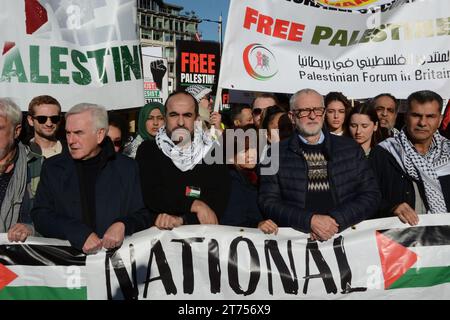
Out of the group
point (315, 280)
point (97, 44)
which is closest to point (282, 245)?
point (315, 280)

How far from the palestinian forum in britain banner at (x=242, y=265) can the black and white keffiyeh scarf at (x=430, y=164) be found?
133mm

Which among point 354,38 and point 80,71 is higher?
point 354,38

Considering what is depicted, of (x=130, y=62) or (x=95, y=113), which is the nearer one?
(x=95, y=113)

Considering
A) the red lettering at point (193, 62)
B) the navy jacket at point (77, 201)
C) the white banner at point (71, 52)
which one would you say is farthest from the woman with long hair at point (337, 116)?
the red lettering at point (193, 62)

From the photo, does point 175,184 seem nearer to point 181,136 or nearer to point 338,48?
point 181,136

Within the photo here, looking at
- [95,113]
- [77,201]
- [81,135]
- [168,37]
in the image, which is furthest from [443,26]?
[168,37]

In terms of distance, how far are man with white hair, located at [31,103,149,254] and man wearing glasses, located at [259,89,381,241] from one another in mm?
970

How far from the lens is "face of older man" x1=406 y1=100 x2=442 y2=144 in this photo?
3982mm

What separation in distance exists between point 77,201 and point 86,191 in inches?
3.4

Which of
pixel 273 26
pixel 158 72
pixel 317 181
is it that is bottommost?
pixel 317 181

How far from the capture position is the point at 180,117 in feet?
13.1

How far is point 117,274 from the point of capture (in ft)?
12.2

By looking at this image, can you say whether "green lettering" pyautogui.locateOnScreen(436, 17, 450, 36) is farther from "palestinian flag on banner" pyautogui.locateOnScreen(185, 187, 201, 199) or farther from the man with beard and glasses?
"palestinian flag on banner" pyautogui.locateOnScreen(185, 187, 201, 199)

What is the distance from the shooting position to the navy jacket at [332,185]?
365 cm
